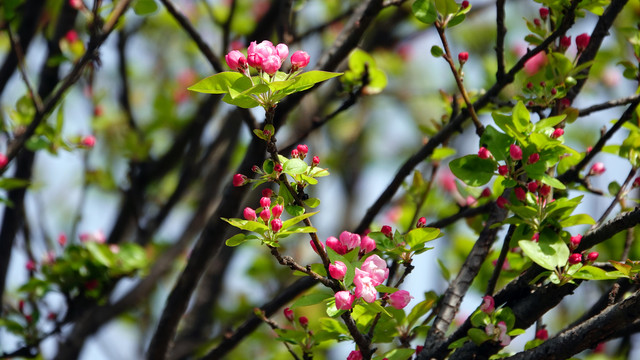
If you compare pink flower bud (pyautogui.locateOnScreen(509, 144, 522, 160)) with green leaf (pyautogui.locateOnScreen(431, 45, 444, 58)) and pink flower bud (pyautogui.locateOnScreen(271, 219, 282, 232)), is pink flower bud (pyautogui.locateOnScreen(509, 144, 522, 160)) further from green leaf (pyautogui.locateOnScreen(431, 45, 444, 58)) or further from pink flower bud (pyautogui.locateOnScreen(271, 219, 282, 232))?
pink flower bud (pyautogui.locateOnScreen(271, 219, 282, 232))

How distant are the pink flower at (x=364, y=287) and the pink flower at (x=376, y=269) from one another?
0.09 ft

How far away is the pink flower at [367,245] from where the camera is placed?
168 centimetres

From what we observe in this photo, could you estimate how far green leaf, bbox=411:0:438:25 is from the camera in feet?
6.10

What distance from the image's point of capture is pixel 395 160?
312 inches

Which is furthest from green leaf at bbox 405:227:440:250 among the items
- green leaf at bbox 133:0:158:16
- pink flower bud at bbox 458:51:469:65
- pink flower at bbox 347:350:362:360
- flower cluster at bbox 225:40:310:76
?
green leaf at bbox 133:0:158:16

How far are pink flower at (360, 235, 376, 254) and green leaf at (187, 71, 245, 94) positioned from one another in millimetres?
598

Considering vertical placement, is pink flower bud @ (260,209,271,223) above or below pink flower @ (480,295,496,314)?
above

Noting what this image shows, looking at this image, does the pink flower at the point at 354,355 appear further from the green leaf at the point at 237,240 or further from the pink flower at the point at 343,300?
the green leaf at the point at 237,240

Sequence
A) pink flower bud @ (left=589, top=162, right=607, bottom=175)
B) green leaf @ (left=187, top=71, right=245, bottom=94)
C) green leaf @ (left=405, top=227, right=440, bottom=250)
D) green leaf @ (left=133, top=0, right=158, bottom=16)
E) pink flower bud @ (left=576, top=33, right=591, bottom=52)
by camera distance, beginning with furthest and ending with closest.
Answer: green leaf @ (left=133, top=0, right=158, bottom=16)
pink flower bud @ (left=589, top=162, right=607, bottom=175)
pink flower bud @ (left=576, top=33, right=591, bottom=52)
green leaf @ (left=405, top=227, right=440, bottom=250)
green leaf @ (left=187, top=71, right=245, bottom=94)

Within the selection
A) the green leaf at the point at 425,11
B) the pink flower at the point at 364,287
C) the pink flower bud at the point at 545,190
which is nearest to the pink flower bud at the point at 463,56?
the green leaf at the point at 425,11

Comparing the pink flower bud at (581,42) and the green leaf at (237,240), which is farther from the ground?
the pink flower bud at (581,42)

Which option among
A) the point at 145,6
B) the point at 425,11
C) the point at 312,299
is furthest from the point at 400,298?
the point at 145,6

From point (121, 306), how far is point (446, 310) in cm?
207

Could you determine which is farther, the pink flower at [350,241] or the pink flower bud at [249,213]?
the pink flower at [350,241]
